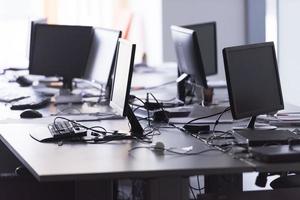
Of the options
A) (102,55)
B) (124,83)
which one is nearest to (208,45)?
(102,55)

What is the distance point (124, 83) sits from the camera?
3209mm

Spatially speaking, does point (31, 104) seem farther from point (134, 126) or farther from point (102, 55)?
point (134, 126)

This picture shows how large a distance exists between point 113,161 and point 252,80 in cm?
84

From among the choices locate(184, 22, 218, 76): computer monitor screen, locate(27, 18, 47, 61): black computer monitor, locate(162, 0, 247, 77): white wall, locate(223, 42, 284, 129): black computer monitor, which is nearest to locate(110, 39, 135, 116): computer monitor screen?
locate(223, 42, 284, 129): black computer monitor

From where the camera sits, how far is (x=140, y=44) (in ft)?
23.1

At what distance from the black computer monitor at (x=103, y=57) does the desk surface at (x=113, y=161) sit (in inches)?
41.6

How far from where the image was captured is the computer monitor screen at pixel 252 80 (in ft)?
10.2

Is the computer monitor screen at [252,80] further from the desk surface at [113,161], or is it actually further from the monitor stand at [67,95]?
the monitor stand at [67,95]

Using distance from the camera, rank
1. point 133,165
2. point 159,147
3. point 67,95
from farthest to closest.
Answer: point 67,95
point 159,147
point 133,165

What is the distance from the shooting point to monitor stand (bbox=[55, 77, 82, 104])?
14.5 feet

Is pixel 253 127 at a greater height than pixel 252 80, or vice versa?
pixel 252 80

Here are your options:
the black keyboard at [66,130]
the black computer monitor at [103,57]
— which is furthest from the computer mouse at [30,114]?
the black computer monitor at [103,57]

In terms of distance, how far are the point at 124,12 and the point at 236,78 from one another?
3965mm

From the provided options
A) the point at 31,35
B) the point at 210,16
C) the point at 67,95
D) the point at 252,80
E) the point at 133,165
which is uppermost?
the point at 210,16
